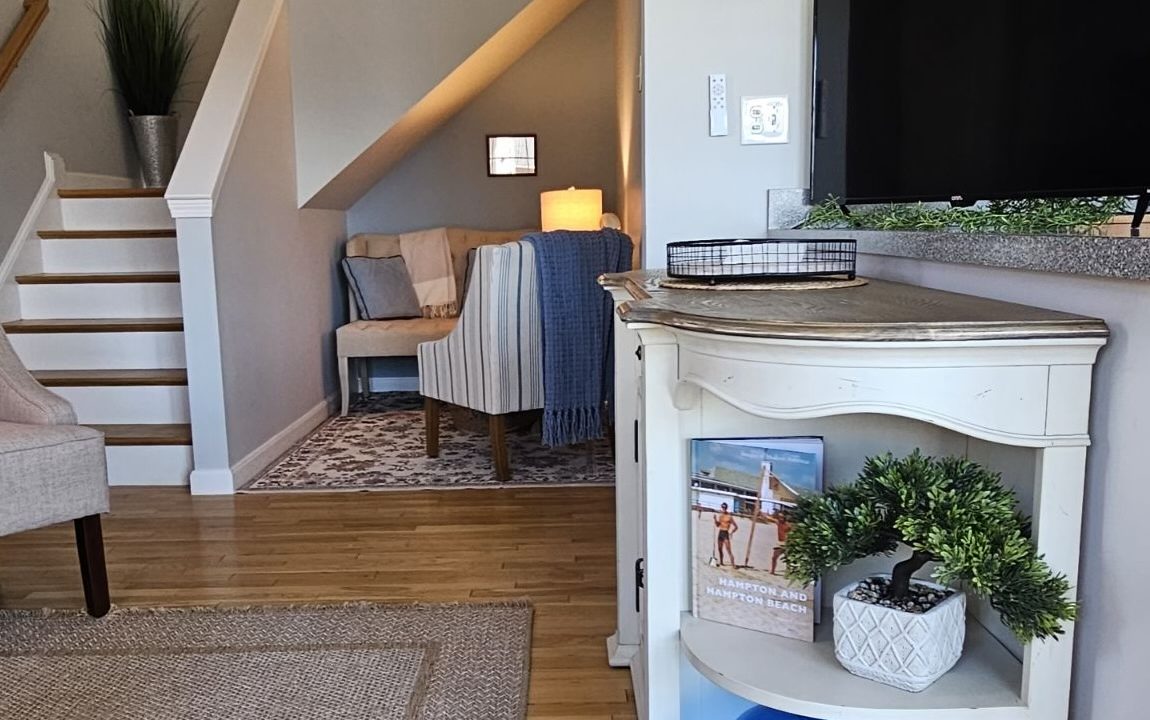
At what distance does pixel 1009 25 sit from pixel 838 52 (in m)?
0.67

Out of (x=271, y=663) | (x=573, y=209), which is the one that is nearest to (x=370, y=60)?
(x=573, y=209)

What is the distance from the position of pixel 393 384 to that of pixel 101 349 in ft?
6.07

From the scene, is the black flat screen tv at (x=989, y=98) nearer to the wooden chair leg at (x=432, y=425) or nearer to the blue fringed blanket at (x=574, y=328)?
the blue fringed blanket at (x=574, y=328)

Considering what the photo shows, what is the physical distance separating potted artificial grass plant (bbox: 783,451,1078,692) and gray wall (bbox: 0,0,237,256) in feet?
13.1

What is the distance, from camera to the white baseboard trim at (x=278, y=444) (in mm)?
3455

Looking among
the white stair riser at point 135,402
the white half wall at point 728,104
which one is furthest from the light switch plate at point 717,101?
the white stair riser at point 135,402

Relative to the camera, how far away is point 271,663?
2.00m

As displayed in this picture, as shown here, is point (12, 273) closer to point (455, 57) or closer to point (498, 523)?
point (455, 57)

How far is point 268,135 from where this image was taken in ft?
12.7

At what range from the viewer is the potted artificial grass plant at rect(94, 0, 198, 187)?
4.48m

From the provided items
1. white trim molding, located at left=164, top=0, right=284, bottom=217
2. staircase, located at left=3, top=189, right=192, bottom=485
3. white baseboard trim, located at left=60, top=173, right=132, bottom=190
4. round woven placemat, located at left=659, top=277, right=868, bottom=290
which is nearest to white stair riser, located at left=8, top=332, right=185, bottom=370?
staircase, located at left=3, top=189, right=192, bottom=485

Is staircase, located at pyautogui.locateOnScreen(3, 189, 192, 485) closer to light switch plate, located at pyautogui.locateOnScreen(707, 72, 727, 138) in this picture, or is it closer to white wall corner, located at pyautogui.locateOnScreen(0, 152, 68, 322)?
white wall corner, located at pyautogui.locateOnScreen(0, 152, 68, 322)

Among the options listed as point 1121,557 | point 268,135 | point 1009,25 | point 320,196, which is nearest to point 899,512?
point 1121,557

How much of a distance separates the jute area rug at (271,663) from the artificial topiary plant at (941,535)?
892mm
